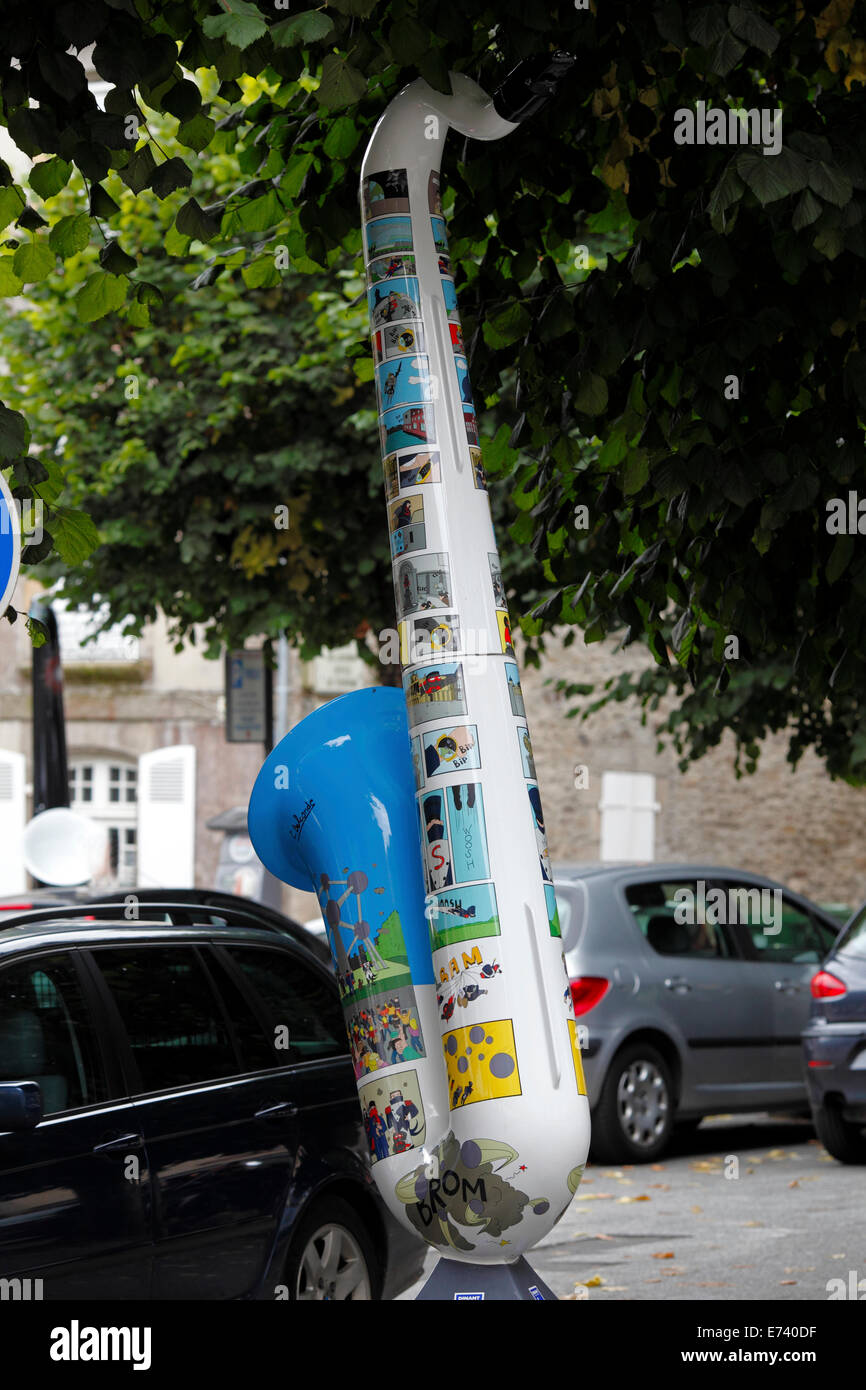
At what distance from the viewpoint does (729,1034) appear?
11664mm

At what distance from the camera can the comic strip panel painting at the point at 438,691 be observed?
385cm

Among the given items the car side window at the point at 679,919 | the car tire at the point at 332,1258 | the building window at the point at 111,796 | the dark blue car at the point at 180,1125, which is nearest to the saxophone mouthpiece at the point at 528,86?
the dark blue car at the point at 180,1125

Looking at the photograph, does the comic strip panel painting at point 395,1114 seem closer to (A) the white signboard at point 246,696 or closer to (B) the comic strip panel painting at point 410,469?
(B) the comic strip panel painting at point 410,469

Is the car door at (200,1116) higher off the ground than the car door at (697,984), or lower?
lower

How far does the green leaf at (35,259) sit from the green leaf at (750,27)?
193 cm

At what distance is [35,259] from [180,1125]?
8.26 ft

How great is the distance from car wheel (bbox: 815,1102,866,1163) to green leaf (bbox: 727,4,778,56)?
7.78 m

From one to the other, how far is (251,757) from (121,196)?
13.3 metres

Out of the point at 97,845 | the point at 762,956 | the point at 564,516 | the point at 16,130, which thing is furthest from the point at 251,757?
the point at 16,130

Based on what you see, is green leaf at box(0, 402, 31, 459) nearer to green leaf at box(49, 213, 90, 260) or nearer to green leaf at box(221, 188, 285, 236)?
green leaf at box(49, 213, 90, 260)

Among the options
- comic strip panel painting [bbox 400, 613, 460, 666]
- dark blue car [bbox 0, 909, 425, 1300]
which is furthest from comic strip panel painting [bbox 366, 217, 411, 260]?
dark blue car [bbox 0, 909, 425, 1300]

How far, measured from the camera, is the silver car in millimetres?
10992

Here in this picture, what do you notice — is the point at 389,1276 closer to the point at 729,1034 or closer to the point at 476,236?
the point at 476,236

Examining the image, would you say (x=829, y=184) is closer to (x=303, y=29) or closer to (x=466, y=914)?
(x=303, y=29)
